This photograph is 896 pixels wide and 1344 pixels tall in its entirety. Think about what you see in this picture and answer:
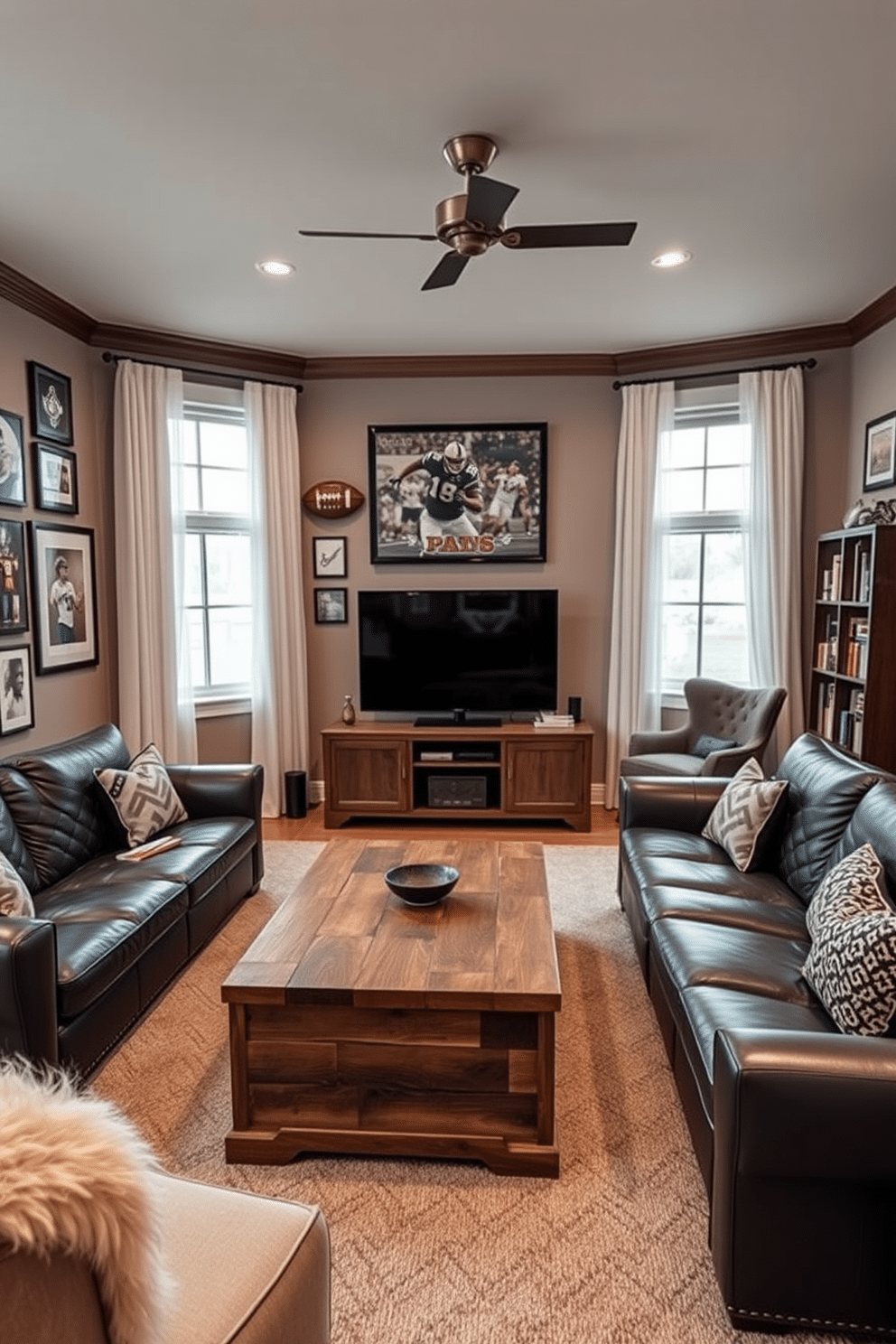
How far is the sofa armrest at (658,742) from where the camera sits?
15.9 ft

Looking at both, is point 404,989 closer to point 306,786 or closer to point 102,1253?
point 102,1253

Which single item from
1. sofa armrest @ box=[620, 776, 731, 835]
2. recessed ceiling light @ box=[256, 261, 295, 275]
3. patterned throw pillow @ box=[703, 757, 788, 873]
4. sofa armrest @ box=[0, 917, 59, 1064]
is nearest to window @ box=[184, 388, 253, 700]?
recessed ceiling light @ box=[256, 261, 295, 275]

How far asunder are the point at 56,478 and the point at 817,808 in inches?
161

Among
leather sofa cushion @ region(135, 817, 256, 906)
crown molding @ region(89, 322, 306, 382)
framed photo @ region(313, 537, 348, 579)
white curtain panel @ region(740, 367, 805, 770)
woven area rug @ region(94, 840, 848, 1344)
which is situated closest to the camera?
woven area rug @ region(94, 840, 848, 1344)

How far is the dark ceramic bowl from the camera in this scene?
2502mm

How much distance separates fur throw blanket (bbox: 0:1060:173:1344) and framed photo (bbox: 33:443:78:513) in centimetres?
401

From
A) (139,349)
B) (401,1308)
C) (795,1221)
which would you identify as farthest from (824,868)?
(139,349)

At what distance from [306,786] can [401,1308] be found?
393 cm

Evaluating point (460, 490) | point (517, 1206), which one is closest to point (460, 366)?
point (460, 490)

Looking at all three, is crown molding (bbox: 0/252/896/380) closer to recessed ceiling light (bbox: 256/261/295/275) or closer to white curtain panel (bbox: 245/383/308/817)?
white curtain panel (bbox: 245/383/308/817)

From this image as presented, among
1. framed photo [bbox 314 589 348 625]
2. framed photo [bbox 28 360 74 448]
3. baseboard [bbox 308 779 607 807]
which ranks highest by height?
framed photo [bbox 28 360 74 448]

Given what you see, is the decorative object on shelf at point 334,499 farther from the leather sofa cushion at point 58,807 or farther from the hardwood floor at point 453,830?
the leather sofa cushion at point 58,807

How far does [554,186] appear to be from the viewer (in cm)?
301

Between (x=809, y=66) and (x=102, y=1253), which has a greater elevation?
(x=809, y=66)
